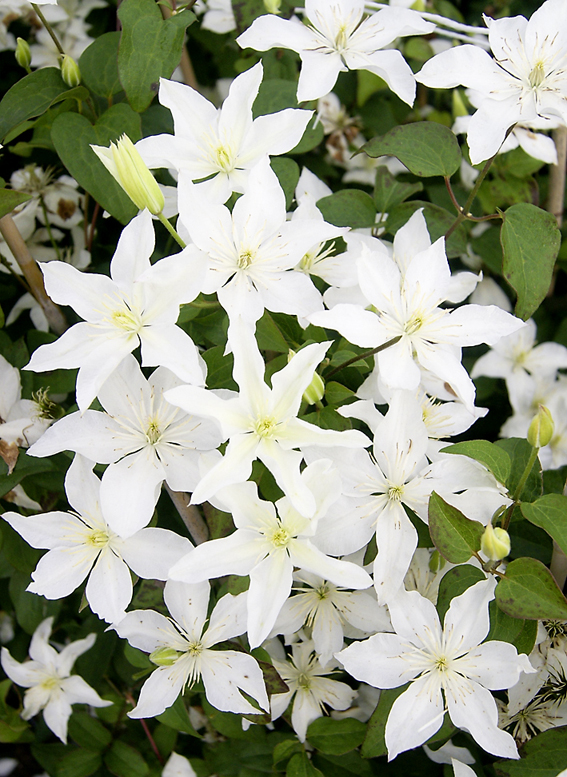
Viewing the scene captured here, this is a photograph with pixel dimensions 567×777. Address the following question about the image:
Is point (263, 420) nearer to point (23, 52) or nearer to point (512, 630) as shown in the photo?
point (512, 630)

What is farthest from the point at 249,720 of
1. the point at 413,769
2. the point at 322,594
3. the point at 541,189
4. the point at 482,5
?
the point at 482,5

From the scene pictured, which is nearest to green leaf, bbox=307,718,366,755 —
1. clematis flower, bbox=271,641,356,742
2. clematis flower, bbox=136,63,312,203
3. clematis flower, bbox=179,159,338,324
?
clematis flower, bbox=271,641,356,742

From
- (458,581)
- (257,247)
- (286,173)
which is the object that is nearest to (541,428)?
(458,581)

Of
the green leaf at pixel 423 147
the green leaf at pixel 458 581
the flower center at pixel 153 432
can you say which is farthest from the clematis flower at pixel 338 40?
the green leaf at pixel 458 581

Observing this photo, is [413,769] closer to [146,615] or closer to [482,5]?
[146,615]

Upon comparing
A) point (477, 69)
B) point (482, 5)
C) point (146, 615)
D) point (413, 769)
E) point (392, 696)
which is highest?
point (477, 69)

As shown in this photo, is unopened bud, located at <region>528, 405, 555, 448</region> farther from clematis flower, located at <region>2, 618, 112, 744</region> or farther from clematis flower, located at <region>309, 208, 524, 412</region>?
clematis flower, located at <region>2, 618, 112, 744</region>
